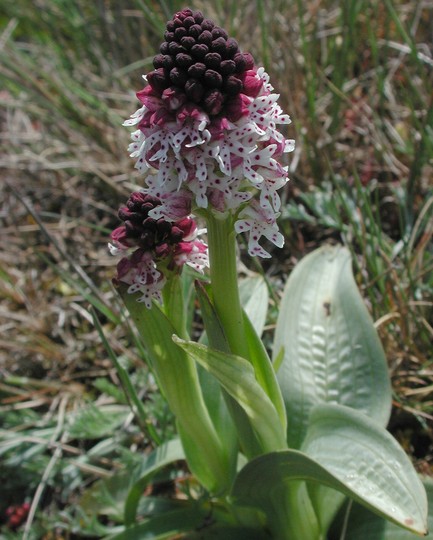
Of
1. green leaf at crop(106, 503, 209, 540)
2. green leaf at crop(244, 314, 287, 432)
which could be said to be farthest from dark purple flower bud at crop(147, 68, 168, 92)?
green leaf at crop(106, 503, 209, 540)

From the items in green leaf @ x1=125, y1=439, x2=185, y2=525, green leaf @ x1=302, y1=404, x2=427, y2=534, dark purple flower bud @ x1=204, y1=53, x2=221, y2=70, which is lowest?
green leaf @ x1=125, y1=439, x2=185, y2=525

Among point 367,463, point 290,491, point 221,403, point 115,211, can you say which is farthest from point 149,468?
point 115,211

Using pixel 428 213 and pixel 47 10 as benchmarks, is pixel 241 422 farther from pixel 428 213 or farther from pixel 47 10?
pixel 47 10

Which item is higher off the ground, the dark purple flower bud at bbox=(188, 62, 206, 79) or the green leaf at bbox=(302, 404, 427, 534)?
the dark purple flower bud at bbox=(188, 62, 206, 79)

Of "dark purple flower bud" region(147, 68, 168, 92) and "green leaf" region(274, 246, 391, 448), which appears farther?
"green leaf" region(274, 246, 391, 448)

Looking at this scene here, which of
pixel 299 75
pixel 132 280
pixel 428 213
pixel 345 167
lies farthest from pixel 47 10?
pixel 132 280

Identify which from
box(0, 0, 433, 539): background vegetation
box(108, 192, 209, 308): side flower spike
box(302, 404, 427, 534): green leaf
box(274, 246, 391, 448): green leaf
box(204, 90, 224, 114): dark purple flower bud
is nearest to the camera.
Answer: box(204, 90, 224, 114): dark purple flower bud

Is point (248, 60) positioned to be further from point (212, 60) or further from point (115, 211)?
point (115, 211)

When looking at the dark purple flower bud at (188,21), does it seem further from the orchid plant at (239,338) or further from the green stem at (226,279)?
the green stem at (226,279)

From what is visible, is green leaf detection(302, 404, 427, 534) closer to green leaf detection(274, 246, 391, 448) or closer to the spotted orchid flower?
green leaf detection(274, 246, 391, 448)
